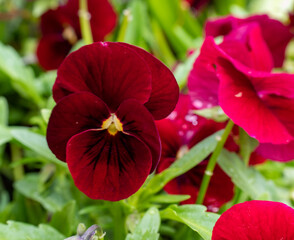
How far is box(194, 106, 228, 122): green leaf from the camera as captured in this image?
2.18 feet

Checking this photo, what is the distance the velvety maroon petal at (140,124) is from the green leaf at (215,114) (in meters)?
0.14

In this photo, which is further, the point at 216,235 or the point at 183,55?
the point at 183,55

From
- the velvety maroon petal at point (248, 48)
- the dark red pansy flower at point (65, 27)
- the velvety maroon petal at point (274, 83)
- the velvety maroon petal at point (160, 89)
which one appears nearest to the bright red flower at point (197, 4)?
the dark red pansy flower at point (65, 27)

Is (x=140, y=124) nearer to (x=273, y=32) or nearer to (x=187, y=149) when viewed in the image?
(x=187, y=149)

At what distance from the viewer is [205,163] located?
0.72 m

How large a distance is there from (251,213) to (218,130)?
234 millimetres

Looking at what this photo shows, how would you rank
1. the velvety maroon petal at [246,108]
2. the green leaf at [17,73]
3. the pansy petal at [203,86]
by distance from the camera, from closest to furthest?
the velvety maroon petal at [246,108]
the pansy petal at [203,86]
the green leaf at [17,73]

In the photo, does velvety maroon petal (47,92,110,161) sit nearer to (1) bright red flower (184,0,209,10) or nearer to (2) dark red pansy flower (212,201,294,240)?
(2) dark red pansy flower (212,201,294,240)

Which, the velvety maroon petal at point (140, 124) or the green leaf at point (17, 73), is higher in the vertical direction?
the velvety maroon petal at point (140, 124)

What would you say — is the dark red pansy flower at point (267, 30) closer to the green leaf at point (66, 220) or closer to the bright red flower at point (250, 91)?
the bright red flower at point (250, 91)

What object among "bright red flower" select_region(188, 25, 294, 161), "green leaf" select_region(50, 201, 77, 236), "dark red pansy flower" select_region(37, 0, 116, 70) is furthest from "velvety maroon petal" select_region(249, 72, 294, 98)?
Result: "dark red pansy flower" select_region(37, 0, 116, 70)

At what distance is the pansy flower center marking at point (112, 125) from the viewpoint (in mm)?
565

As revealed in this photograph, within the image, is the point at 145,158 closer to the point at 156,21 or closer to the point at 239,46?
the point at 239,46

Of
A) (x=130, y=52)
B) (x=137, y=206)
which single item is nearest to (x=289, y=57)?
(x=137, y=206)
